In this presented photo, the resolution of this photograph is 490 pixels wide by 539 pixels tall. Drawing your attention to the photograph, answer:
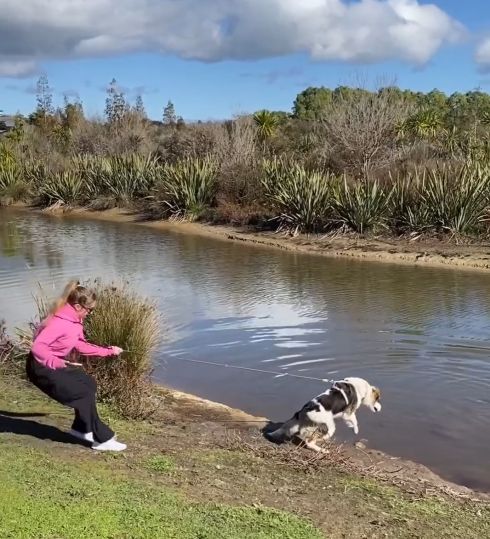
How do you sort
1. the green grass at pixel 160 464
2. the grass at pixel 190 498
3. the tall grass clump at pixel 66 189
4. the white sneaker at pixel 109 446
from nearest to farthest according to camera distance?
the grass at pixel 190 498, the green grass at pixel 160 464, the white sneaker at pixel 109 446, the tall grass clump at pixel 66 189

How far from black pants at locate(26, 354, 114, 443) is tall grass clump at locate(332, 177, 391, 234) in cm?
1776

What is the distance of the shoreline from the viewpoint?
20.4m

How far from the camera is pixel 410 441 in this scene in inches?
316

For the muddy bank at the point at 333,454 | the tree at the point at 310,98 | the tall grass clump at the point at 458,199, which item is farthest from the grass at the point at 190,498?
the tree at the point at 310,98

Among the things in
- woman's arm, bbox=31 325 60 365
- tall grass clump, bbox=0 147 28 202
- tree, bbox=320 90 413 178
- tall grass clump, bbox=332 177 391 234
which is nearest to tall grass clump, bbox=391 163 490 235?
tall grass clump, bbox=332 177 391 234

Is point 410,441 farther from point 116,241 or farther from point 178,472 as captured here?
point 116,241

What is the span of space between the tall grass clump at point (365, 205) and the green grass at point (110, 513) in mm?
18687

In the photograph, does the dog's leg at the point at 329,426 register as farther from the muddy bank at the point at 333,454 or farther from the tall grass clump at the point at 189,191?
the tall grass clump at the point at 189,191

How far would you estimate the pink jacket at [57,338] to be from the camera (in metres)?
6.49

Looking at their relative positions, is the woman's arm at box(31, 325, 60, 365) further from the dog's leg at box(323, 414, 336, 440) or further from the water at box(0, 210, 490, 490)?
the water at box(0, 210, 490, 490)

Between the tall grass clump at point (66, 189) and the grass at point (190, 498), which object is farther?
the tall grass clump at point (66, 189)

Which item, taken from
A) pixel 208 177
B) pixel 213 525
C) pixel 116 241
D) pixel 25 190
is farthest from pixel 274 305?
pixel 25 190

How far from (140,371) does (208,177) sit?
2296cm

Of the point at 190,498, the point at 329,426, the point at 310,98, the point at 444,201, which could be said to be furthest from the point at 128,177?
the point at 310,98
